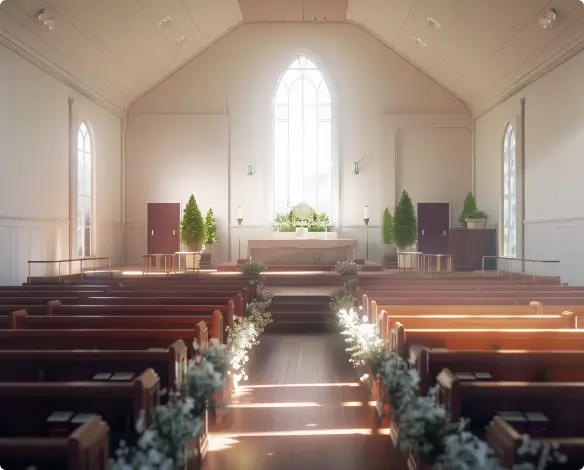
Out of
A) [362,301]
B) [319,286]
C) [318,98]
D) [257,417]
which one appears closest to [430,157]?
[318,98]

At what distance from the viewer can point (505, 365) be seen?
10.1 ft

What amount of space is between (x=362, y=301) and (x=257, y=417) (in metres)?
2.06

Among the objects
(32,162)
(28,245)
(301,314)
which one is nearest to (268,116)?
(32,162)

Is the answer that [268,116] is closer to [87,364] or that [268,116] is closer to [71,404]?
[87,364]

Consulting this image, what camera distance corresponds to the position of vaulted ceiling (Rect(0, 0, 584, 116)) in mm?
9820

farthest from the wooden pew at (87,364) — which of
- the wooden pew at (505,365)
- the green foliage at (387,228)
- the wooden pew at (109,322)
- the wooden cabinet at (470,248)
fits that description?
the green foliage at (387,228)

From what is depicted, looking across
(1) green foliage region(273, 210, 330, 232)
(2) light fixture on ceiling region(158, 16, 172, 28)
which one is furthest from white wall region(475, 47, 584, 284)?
(2) light fixture on ceiling region(158, 16, 172, 28)

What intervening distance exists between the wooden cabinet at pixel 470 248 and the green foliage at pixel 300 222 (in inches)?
118

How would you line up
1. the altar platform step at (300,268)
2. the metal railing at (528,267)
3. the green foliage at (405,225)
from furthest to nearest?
1. the green foliage at (405,225)
2. the altar platform step at (300,268)
3. the metal railing at (528,267)

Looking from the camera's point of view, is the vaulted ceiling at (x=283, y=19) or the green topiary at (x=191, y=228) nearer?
the vaulted ceiling at (x=283, y=19)

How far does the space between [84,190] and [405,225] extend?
7244mm

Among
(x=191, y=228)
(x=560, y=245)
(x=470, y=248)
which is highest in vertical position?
(x=191, y=228)

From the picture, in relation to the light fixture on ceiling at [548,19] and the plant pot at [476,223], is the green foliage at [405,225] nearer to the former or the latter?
the plant pot at [476,223]

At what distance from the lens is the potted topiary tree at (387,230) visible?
14547mm
